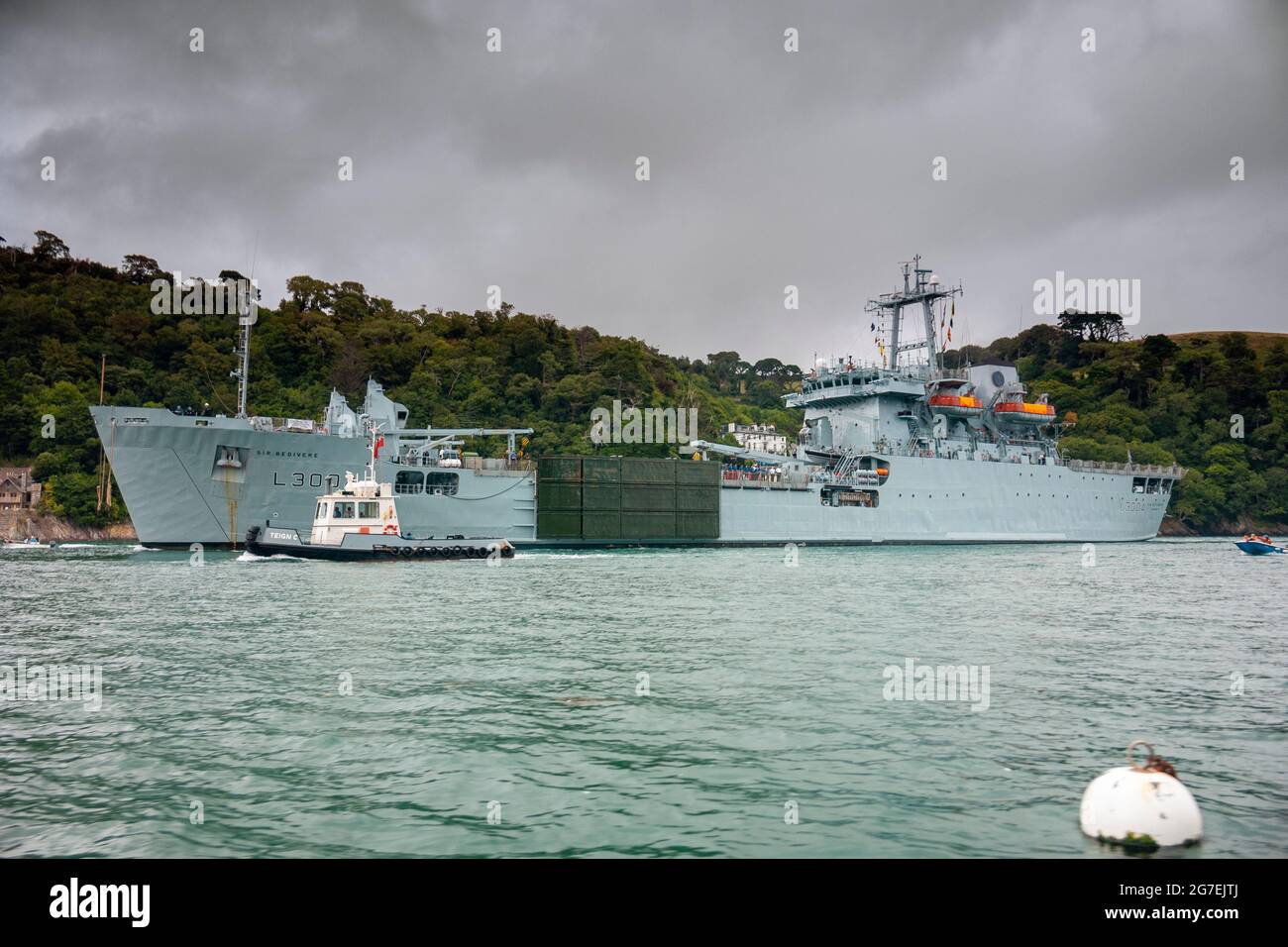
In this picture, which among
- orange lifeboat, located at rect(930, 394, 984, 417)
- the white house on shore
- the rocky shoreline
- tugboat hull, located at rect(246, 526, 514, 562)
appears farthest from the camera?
the white house on shore

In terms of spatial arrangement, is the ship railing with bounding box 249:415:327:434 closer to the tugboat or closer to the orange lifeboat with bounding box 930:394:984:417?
the tugboat

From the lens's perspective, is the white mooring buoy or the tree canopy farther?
the tree canopy

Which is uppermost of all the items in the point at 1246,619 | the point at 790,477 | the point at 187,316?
the point at 187,316

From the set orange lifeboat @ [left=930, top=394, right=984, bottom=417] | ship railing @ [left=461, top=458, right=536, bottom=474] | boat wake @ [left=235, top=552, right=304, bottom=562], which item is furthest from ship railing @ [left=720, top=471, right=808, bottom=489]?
boat wake @ [left=235, top=552, right=304, bottom=562]

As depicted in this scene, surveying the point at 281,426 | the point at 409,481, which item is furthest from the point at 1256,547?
the point at 281,426

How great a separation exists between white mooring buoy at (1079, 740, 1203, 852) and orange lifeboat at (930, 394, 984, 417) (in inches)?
2044

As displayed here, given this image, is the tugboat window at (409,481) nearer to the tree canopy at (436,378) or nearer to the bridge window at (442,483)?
the bridge window at (442,483)

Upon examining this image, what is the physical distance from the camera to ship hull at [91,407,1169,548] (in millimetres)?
35656

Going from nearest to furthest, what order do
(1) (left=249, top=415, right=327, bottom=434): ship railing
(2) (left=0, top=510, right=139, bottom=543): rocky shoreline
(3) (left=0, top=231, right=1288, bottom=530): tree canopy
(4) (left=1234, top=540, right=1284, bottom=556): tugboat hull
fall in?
(1) (left=249, top=415, right=327, bottom=434): ship railing < (4) (left=1234, top=540, right=1284, bottom=556): tugboat hull < (2) (left=0, top=510, right=139, bottom=543): rocky shoreline < (3) (left=0, top=231, right=1288, bottom=530): tree canopy

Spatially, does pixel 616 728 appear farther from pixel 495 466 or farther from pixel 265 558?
pixel 495 466
